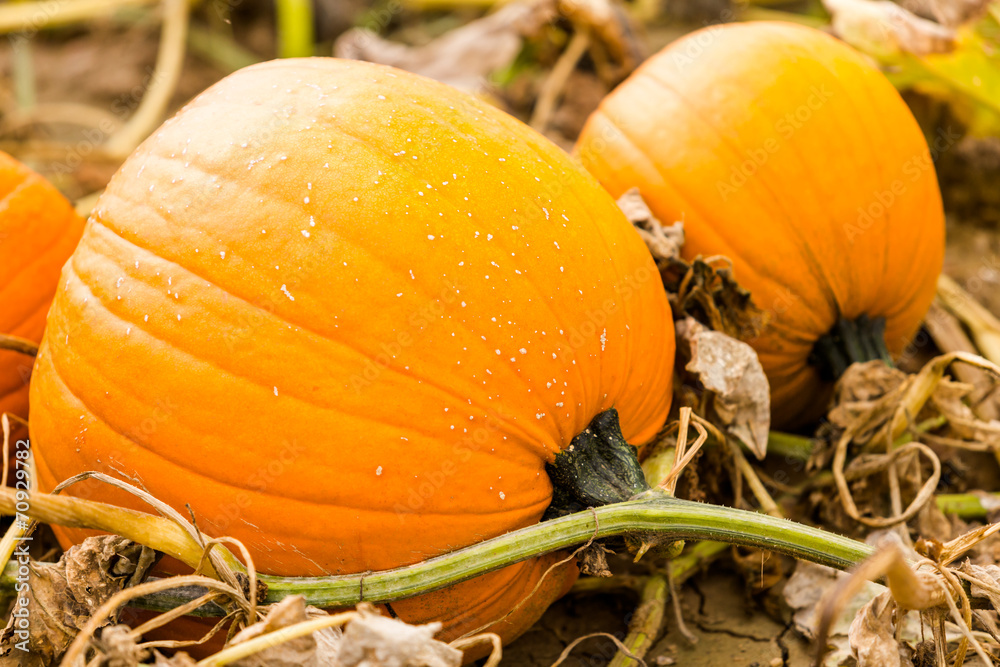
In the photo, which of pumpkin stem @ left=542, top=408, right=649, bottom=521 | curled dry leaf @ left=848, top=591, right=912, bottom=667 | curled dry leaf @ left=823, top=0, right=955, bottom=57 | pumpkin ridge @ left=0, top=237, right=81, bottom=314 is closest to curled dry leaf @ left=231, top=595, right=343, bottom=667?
pumpkin stem @ left=542, top=408, right=649, bottom=521

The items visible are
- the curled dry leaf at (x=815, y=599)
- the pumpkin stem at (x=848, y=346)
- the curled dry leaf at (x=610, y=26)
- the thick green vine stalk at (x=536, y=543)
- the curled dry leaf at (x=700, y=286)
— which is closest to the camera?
the thick green vine stalk at (x=536, y=543)

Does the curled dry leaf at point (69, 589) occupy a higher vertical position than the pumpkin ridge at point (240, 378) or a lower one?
lower

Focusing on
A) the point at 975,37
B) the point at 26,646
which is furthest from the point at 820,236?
the point at 26,646

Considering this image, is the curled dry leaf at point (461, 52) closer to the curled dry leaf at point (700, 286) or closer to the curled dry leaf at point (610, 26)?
the curled dry leaf at point (610, 26)

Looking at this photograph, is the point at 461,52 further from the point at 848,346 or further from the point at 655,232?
the point at 848,346

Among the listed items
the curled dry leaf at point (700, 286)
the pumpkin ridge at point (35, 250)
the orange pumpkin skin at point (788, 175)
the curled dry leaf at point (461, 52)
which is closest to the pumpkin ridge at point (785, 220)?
the orange pumpkin skin at point (788, 175)

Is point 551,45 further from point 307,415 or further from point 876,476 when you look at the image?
point 307,415
